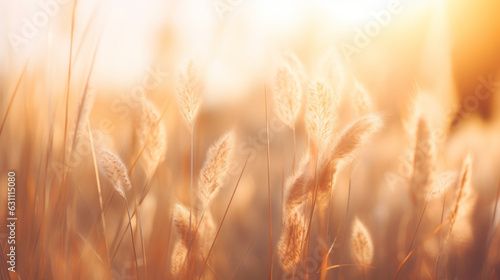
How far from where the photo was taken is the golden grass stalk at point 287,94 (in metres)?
→ 0.85

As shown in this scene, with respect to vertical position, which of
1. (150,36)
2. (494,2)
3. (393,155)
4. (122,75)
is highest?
(494,2)

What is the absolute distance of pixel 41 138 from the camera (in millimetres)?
940

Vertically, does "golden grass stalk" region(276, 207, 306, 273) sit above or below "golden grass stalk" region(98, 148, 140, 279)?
below

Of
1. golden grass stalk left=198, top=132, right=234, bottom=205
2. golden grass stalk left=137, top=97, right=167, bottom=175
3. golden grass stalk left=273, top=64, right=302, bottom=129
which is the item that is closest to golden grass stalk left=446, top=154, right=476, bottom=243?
golden grass stalk left=273, top=64, right=302, bottom=129

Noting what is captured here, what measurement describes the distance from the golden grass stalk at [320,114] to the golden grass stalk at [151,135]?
352mm

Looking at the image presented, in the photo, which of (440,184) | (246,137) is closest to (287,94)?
(246,137)

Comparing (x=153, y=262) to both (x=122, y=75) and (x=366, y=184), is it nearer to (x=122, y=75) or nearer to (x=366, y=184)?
(x=122, y=75)

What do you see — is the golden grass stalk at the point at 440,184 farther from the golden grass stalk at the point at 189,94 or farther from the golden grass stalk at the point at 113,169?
the golden grass stalk at the point at 113,169

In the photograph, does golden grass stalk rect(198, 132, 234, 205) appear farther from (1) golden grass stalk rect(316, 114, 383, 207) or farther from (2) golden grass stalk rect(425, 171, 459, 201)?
(2) golden grass stalk rect(425, 171, 459, 201)

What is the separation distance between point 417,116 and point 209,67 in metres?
0.58

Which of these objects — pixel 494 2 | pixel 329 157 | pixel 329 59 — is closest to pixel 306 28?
pixel 329 59

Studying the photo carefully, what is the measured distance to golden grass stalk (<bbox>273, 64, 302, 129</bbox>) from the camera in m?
0.85

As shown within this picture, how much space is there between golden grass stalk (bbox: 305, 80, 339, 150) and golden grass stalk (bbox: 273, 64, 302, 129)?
0.24ft

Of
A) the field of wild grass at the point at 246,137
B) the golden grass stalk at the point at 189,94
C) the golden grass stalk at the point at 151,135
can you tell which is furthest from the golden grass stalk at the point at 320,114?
the golden grass stalk at the point at 151,135
